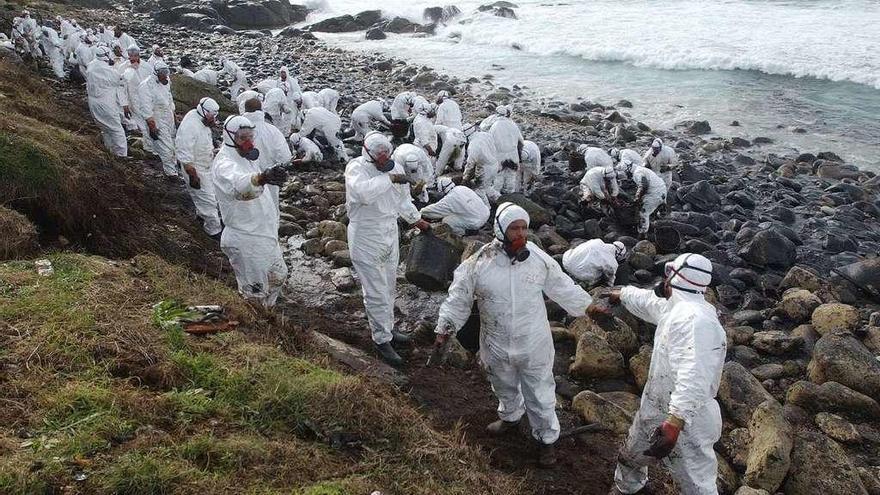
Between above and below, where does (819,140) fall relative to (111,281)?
below

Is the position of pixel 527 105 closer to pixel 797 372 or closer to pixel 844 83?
pixel 844 83

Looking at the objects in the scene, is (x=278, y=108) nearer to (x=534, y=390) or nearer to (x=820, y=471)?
(x=534, y=390)

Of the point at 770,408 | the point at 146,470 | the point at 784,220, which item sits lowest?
the point at 784,220

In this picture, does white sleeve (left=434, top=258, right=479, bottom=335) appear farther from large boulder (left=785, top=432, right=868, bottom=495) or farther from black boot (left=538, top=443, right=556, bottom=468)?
large boulder (left=785, top=432, right=868, bottom=495)

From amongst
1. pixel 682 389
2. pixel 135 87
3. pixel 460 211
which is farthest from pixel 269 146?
pixel 682 389

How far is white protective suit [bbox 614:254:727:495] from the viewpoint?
10.9 ft

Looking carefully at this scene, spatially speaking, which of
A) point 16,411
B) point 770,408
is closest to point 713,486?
point 770,408

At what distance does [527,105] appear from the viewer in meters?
17.1

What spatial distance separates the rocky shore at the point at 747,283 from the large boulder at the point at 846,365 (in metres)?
0.01

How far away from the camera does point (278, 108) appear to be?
1117 cm

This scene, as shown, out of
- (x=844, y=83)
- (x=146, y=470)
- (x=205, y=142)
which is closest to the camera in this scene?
(x=146, y=470)

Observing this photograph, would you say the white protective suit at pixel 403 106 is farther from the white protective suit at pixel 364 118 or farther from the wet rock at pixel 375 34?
the wet rock at pixel 375 34

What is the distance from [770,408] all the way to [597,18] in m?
27.2

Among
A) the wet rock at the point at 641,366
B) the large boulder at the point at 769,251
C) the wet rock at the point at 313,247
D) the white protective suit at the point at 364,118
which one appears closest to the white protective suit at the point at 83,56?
the white protective suit at the point at 364,118
